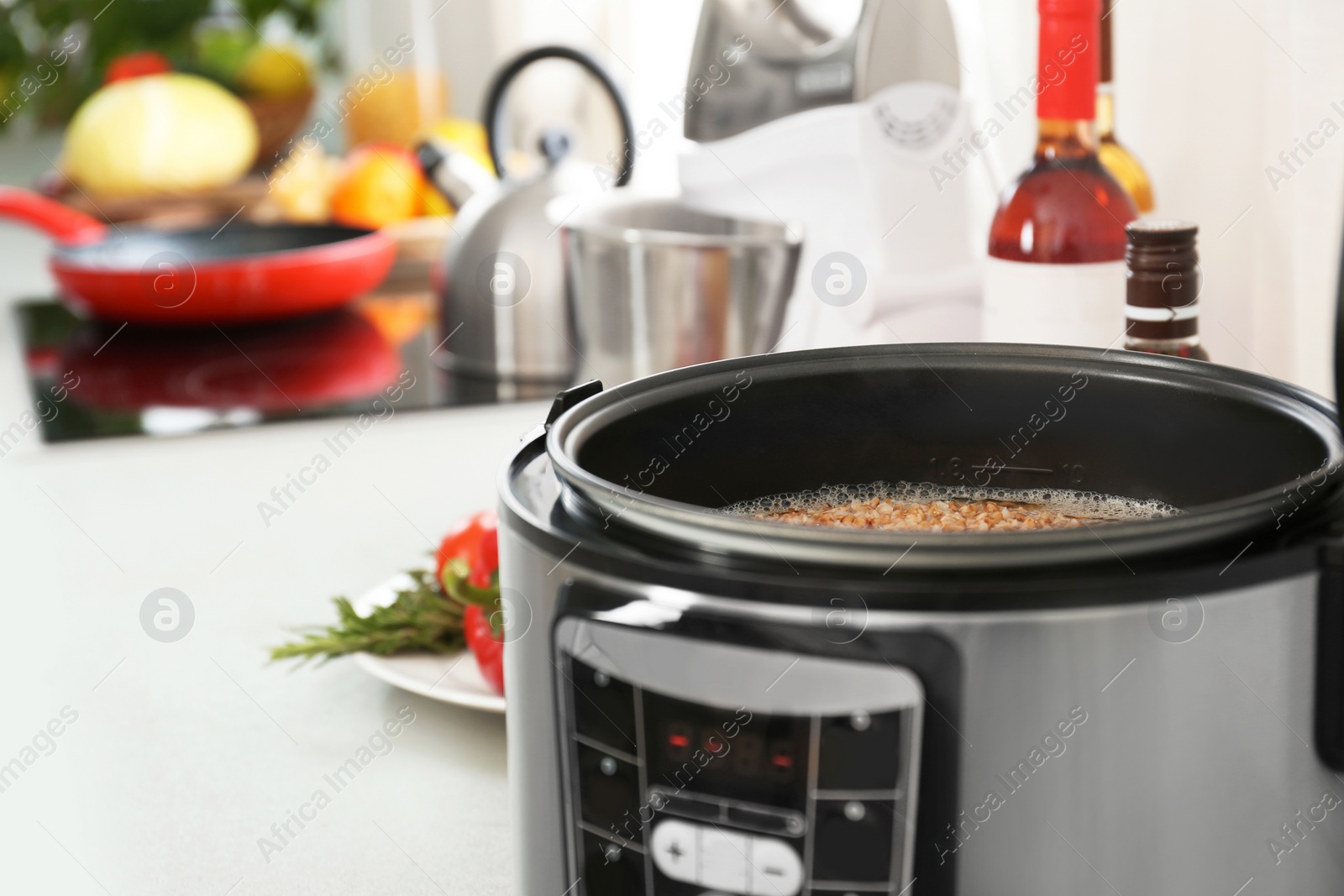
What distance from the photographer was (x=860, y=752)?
1.31ft

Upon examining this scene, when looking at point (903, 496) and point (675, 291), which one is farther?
point (675, 291)

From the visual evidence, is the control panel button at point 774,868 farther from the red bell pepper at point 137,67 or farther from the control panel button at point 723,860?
the red bell pepper at point 137,67

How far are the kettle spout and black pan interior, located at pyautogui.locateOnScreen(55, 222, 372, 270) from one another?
0.44 feet

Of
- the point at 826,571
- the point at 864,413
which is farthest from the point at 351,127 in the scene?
the point at 826,571

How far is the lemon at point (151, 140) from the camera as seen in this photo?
2420 millimetres

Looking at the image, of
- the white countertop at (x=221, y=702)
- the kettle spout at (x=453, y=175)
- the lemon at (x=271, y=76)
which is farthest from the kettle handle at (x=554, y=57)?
the lemon at (x=271, y=76)

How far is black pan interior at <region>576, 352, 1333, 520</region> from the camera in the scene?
54 cm

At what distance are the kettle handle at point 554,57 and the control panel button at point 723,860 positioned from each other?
4.08ft

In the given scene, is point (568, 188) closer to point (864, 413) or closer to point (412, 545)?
point (412, 545)

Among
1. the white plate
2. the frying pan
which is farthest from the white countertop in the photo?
the frying pan

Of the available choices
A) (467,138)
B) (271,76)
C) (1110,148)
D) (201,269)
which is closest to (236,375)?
(201,269)

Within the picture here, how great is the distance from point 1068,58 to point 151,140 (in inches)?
80.4

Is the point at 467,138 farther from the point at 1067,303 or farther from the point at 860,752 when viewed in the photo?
the point at 860,752

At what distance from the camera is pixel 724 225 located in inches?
53.6
